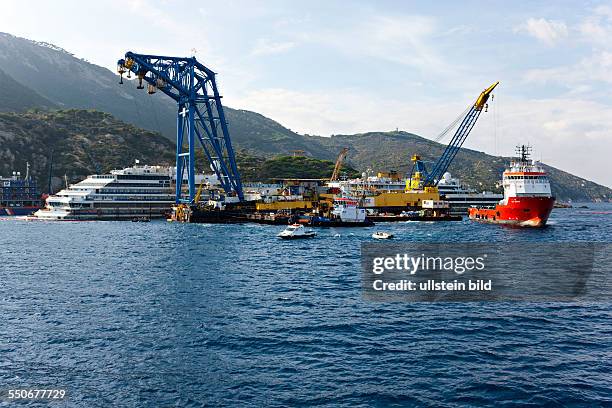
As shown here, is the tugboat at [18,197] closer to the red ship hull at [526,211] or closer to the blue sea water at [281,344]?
the blue sea water at [281,344]

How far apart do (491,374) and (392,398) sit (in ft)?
18.2

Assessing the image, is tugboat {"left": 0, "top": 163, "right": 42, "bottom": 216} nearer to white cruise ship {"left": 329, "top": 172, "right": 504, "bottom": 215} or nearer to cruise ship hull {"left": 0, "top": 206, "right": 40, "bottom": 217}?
cruise ship hull {"left": 0, "top": 206, "right": 40, "bottom": 217}

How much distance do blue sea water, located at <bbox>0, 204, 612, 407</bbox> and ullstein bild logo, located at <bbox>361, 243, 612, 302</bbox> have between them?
3033 millimetres

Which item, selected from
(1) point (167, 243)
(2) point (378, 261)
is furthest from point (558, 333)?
(1) point (167, 243)

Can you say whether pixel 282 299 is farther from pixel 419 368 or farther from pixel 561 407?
pixel 561 407

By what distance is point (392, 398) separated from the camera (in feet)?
63.7

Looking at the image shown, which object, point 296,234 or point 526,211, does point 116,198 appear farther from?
point 526,211

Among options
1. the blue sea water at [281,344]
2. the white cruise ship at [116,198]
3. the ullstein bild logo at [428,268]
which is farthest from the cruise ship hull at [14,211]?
the ullstein bild logo at [428,268]

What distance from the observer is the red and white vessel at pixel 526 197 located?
336 feet

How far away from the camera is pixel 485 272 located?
50812 mm

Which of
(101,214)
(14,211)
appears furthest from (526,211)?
(14,211)

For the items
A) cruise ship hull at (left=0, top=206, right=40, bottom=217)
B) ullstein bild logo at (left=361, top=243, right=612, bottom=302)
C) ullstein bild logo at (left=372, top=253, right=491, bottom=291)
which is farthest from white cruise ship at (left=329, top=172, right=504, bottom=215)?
ullstein bild logo at (left=372, top=253, right=491, bottom=291)

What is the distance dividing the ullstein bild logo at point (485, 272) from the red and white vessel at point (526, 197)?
31127 mm

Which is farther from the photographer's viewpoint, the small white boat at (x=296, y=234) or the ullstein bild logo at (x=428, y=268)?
the small white boat at (x=296, y=234)
